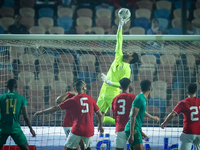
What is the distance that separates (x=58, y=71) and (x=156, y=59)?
2.82 metres

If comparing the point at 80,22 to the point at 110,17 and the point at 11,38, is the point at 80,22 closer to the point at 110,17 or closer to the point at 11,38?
the point at 110,17

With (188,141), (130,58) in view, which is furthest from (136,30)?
(188,141)

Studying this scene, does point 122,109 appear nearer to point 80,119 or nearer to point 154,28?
point 80,119

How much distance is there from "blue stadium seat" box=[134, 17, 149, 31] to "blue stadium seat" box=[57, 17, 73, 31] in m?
2.22

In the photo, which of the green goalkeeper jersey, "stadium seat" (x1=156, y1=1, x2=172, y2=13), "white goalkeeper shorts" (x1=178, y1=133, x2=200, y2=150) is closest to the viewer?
"white goalkeeper shorts" (x1=178, y1=133, x2=200, y2=150)

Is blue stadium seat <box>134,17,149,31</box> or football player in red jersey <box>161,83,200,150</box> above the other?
blue stadium seat <box>134,17,149,31</box>

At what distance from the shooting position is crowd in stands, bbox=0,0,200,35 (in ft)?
29.1

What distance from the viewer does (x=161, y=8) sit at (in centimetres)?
948

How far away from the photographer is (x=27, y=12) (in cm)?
927

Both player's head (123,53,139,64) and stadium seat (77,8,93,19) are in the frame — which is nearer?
player's head (123,53,139,64)

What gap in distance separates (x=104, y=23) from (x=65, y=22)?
4.30 ft

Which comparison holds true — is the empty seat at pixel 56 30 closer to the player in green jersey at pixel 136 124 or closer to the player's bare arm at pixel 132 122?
the player in green jersey at pixel 136 124

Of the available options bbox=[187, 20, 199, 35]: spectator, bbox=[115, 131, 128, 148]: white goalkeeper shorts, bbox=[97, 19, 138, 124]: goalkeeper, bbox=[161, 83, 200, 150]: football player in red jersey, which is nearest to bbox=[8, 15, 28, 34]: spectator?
bbox=[97, 19, 138, 124]: goalkeeper

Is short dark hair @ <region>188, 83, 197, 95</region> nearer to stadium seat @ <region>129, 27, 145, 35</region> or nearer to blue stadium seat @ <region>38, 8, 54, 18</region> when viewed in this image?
stadium seat @ <region>129, 27, 145, 35</region>
